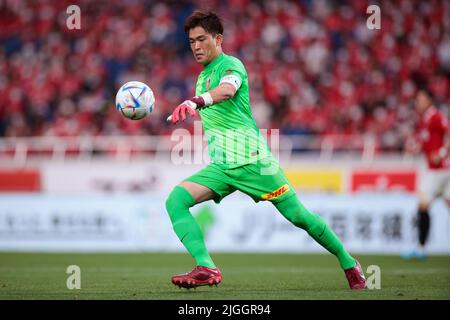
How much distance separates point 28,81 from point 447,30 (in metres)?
11.9

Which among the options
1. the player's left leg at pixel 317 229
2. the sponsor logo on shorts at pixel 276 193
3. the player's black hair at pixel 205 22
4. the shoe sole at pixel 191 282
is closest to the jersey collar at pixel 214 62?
the player's black hair at pixel 205 22

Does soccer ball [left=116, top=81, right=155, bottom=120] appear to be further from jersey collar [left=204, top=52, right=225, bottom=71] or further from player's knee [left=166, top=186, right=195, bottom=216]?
player's knee [left=166, top=186, right=195, bottom=216]

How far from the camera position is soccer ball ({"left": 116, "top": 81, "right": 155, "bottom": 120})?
7.70 metres

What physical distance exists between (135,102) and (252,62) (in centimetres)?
1499

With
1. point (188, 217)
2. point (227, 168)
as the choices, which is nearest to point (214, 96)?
point (227, 168)

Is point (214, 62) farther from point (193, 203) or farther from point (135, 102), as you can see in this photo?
point (193, 203)

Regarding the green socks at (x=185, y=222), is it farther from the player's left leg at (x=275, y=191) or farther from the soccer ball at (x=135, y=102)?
the soccer ball at (x=135, y=102)

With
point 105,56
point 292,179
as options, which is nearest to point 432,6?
point 292,179

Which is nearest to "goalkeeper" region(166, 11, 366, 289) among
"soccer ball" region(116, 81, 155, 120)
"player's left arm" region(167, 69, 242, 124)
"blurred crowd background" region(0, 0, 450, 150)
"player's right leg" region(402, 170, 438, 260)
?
"player's left arm" region(167, 69, 242, 124)

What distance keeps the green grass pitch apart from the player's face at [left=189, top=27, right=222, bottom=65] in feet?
7.42

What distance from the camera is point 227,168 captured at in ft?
25.5

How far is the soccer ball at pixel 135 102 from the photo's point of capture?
25.3 ft

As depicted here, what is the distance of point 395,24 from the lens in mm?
22891

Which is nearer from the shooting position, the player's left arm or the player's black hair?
the player's left arm
